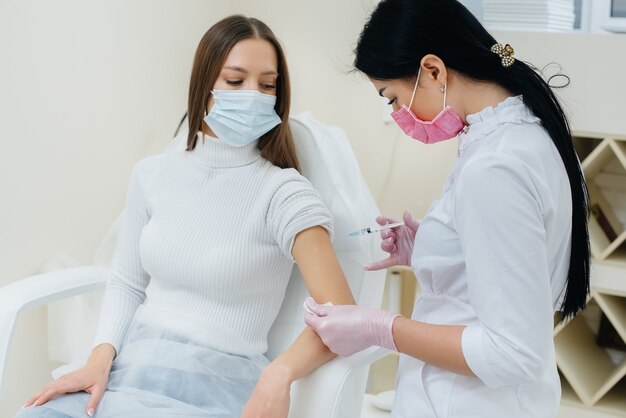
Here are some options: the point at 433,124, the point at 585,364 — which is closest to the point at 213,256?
the point at 433,124

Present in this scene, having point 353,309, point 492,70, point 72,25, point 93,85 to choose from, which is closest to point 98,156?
point 93,85

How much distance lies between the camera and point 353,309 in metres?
1.33

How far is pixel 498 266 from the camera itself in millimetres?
1079

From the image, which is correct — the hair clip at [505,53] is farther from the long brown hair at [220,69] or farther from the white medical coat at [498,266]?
the long brown hair at [220,69]

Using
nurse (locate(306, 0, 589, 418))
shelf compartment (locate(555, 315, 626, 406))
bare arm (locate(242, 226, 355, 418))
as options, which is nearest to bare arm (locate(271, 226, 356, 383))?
bare arm (locate(242, 226, 355, 418))

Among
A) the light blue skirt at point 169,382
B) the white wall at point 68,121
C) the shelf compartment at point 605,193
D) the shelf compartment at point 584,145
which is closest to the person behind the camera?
the light blue skirt at point 169,382

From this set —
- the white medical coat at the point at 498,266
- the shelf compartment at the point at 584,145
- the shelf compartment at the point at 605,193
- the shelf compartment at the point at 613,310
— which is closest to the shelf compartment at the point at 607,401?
the shelf compartment at the point at 613,310

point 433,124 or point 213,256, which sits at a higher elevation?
point 433,124

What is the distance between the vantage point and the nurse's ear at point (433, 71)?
1181 millimetres

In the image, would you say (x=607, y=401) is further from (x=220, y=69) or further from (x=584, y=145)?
(x=220, y=69)

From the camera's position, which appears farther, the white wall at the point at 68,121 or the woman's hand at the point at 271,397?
the white wall at the point at 68,121

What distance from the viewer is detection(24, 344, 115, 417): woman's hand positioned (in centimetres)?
156

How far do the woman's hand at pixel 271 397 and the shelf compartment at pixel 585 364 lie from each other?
4.12 ft

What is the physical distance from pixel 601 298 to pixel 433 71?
4.62 ft
